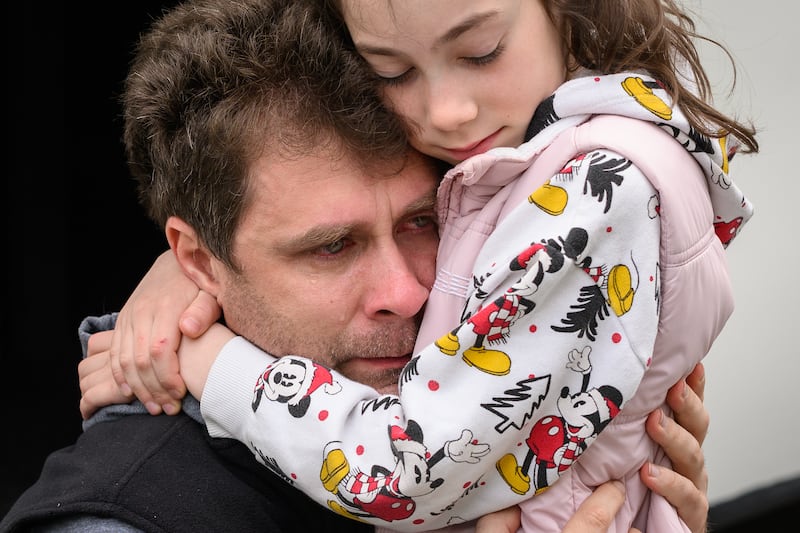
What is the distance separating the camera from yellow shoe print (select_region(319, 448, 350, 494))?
163 centimetres

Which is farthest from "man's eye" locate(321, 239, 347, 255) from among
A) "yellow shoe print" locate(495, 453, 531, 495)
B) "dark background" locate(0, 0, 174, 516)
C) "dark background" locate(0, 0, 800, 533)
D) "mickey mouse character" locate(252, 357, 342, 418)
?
"dark background" locate(0, 0, 174, 516)

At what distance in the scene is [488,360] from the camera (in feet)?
5.02

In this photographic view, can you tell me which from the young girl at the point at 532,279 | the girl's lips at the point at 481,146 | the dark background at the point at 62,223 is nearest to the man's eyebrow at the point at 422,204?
the young girl at the point at 532,279

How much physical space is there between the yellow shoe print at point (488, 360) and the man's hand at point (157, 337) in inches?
26.1

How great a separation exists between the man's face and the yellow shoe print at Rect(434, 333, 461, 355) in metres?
0.31

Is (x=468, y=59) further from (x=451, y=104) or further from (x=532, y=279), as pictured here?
(x=532, y=279)

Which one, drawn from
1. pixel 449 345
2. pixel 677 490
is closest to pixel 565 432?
pixel 449 345

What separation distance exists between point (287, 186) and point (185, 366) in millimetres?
398

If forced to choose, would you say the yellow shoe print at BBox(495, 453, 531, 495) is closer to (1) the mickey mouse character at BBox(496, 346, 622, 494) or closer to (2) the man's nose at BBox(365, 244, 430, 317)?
(1) the mickey mouse character at BBox(496, 346, 622, 494)

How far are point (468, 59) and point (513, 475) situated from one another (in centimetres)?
68

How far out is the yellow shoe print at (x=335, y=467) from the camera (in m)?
1.63

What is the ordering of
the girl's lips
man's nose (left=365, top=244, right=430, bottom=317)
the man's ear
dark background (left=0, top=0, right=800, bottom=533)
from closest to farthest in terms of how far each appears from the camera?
the girl's lips
man's nose (left=365, top=244, right=430, bottom=317)
the man's ear
dark background (left=0, top=0, right=800, bottom=533)

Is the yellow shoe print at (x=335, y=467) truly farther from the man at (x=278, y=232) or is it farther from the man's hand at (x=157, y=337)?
the man's hand at (x=157, y=337)

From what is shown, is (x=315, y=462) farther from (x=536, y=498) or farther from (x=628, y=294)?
(x=628, y=294)
